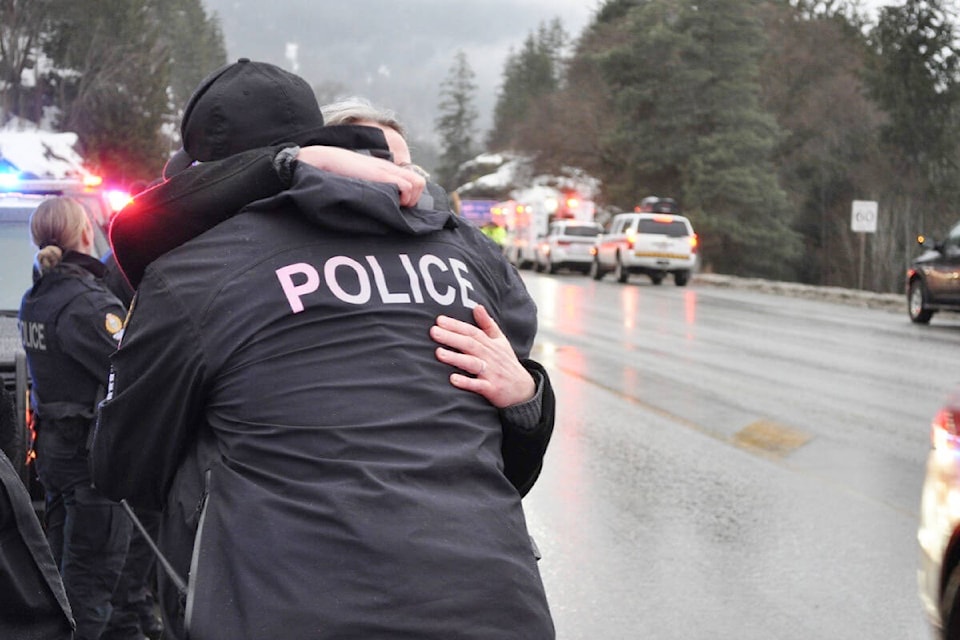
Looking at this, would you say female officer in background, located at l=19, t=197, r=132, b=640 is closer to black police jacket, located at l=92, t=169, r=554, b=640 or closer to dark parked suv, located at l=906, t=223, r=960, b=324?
black police jacket, located at l=92, t=169, r=554, b=640

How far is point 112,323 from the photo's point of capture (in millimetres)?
4801

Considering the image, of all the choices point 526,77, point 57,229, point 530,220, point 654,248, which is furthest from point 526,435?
point 526,77

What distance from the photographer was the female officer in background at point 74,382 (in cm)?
479

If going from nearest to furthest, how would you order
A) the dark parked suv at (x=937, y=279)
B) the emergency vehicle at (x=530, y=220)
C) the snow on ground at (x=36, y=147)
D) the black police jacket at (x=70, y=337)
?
the black police jacket at (x=70, y=337) → the dark parked suv at (x=937, y=279) → the snow on ground at (x=36, y=147) → the emergency vehicle at (x=530, y=220)

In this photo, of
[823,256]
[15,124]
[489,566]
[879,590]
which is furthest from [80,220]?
[823,256]

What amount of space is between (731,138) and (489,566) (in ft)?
186

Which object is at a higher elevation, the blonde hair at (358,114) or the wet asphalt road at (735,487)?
the blonde hair at (358,114)

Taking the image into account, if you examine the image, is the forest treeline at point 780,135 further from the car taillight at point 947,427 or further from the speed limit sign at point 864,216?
the car taillight at point 947,427

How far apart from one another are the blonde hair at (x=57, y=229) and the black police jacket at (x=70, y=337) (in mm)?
50

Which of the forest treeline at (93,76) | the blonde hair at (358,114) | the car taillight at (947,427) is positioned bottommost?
the car taillight at (947,427)

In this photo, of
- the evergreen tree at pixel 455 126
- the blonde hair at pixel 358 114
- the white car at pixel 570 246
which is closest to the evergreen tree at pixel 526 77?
the evergreen tree at pixel 455 126

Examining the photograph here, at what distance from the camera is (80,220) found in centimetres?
501

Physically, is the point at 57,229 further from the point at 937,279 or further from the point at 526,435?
the point at 937,279

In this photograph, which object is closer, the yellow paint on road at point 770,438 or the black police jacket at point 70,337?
the black police jacket at point 70,337
